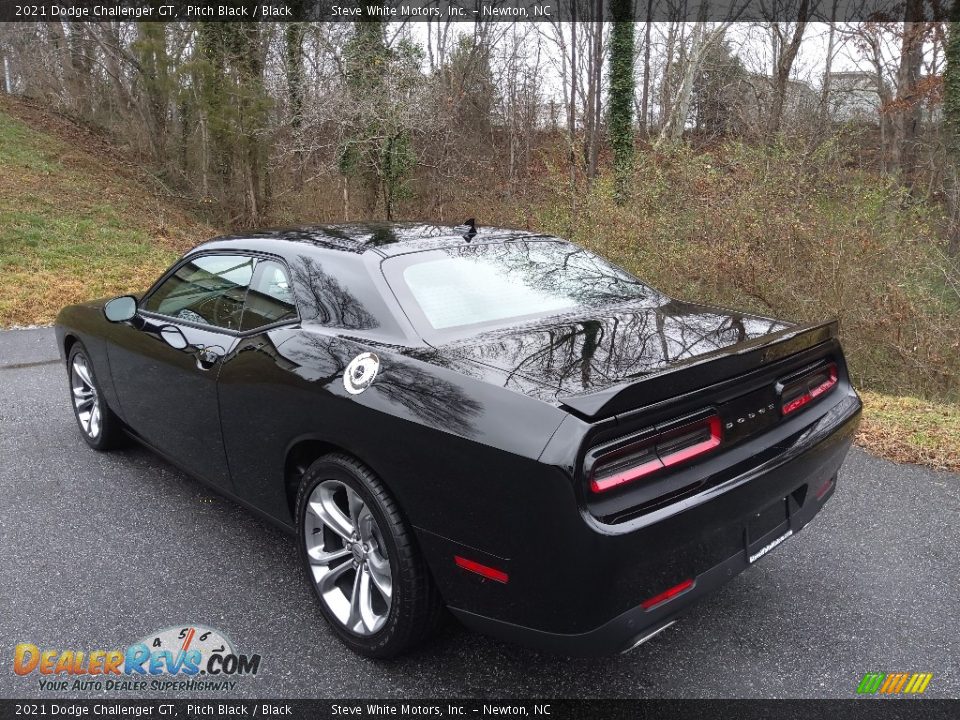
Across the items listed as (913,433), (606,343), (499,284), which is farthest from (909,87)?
(606,343)

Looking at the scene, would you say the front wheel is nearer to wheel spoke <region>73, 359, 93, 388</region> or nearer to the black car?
the black car

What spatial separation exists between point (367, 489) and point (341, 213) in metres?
16.7

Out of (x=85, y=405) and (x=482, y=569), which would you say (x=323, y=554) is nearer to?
(x=482, y=569)

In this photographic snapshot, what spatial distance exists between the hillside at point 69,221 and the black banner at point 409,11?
11.3 feet

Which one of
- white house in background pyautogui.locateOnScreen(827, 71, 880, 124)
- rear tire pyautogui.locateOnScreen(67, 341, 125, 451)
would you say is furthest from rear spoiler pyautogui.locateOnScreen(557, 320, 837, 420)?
white house in background pyautogui.locateOnScreen(827, 71, 880, 124)

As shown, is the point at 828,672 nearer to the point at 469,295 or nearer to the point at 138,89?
the point at 469,295

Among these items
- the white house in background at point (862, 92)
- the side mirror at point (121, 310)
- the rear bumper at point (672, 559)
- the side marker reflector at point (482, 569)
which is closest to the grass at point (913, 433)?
the rear bumper at point (672, 559)

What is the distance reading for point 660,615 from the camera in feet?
6.57

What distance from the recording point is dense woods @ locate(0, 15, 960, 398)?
759 cm

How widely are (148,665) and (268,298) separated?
150 centimetres

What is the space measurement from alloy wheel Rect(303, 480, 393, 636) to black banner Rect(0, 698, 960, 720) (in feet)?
0.92

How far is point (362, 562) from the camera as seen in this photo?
8.05 feet

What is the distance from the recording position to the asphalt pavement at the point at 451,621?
7.77ft

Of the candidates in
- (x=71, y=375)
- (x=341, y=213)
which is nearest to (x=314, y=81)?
(x=341, y=213)
